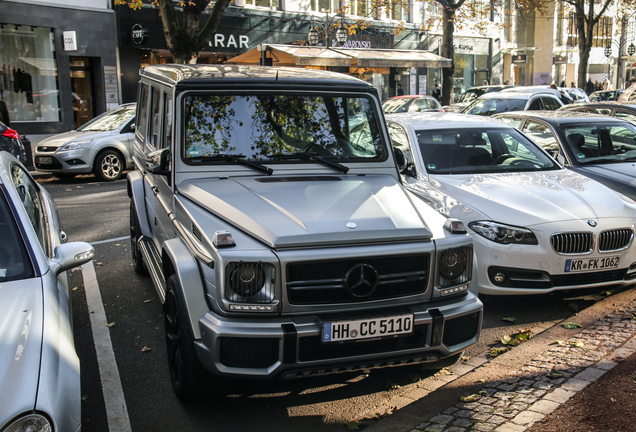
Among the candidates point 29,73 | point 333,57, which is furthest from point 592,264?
point 29,73

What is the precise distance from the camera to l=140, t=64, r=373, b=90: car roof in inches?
182

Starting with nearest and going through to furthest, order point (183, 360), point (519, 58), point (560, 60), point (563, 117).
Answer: point (183, 360) → point (563, 117) → point (519, 58) → point (560, 60)

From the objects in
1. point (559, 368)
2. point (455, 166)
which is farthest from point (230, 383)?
point (455, 166)

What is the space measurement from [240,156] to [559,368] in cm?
269

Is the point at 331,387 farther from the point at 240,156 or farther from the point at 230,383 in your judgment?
the point at 240,156

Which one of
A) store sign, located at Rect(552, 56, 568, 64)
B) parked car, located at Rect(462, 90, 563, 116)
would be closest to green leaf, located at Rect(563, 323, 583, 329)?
parked car, located at Rect(462, 90, 563, 116)

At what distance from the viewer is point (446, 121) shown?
24.1 ft

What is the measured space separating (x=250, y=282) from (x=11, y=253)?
1.37 meters

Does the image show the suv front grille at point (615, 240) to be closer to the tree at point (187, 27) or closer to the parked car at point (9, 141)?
the parked car at point (9, 141)

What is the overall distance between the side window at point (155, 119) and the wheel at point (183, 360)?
70.9 inches

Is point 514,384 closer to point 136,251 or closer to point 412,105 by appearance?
point 136,251

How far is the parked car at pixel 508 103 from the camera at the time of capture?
16.9 m

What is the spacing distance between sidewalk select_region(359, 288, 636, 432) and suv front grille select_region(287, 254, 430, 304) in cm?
74

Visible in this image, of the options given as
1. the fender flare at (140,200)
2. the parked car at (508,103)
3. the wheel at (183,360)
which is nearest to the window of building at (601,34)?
the parked car at (508,103)
